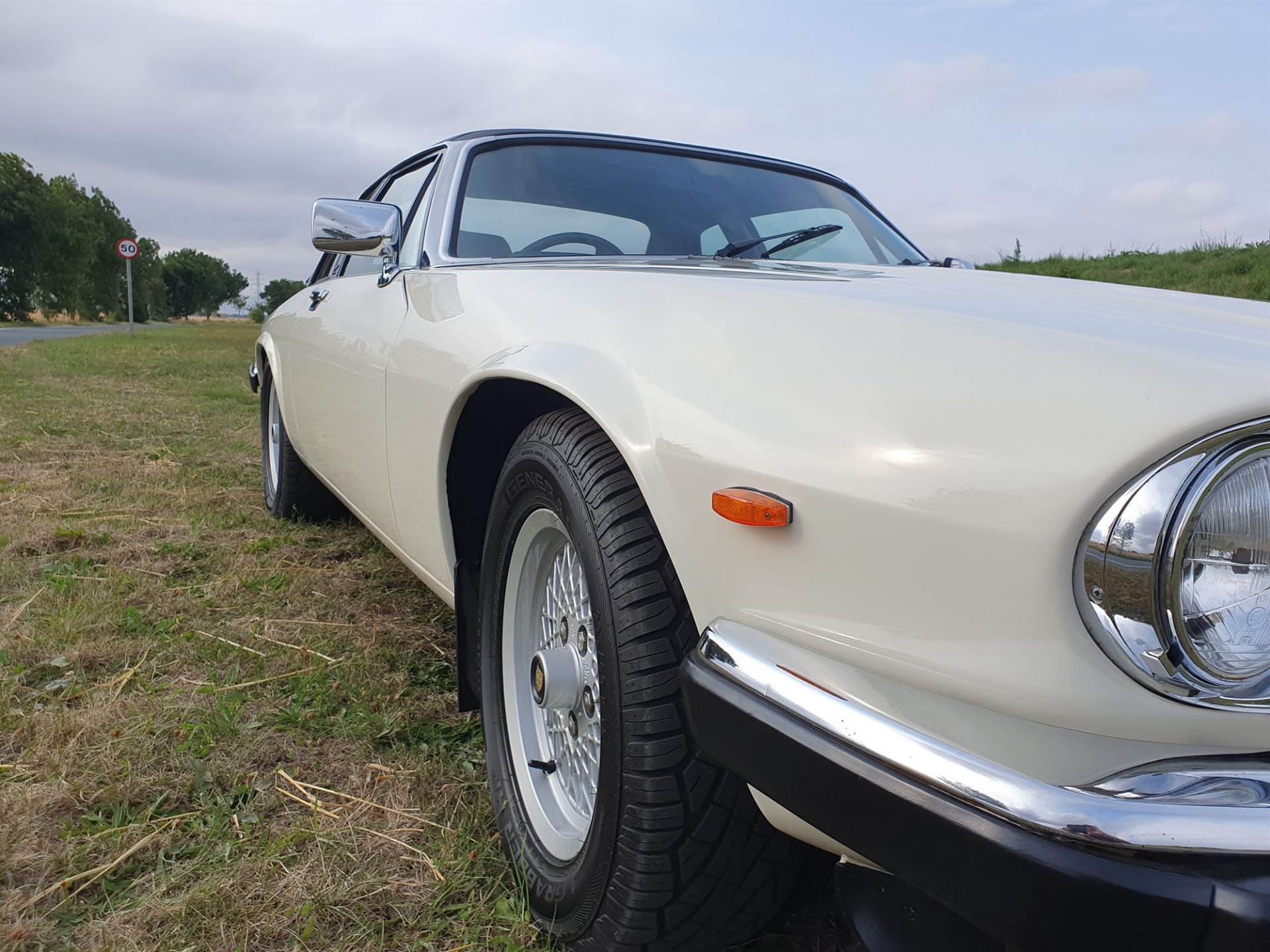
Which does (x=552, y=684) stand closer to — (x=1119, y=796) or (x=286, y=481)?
(x=1119, y=796)

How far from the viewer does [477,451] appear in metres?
1.91

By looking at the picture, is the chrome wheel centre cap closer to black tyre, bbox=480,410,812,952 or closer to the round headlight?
black tyre, bbox=480,410,812,952

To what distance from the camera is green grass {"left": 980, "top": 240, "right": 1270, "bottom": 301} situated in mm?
5840

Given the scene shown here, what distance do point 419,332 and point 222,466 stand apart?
12.6 ft

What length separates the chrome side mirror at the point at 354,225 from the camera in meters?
2.44

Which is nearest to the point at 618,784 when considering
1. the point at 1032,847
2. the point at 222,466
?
the point at 1032,847

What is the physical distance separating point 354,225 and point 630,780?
1.81 meters

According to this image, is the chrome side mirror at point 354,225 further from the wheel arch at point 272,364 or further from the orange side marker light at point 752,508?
the orange side marker light at point 752,508

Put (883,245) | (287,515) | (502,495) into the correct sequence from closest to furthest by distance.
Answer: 1. (502,495)
2. (883,245)
3. (287,515)

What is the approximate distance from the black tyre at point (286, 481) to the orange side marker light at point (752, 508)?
303 centimetres

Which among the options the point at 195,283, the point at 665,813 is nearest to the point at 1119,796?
the point at 665,813

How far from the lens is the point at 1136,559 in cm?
82

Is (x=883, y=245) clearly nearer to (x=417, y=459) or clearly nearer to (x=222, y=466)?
(x=417, y=459)

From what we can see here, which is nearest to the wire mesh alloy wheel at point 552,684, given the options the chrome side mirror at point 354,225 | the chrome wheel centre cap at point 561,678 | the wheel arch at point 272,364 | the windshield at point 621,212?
the chrome wheel centre cap at point 561,678
